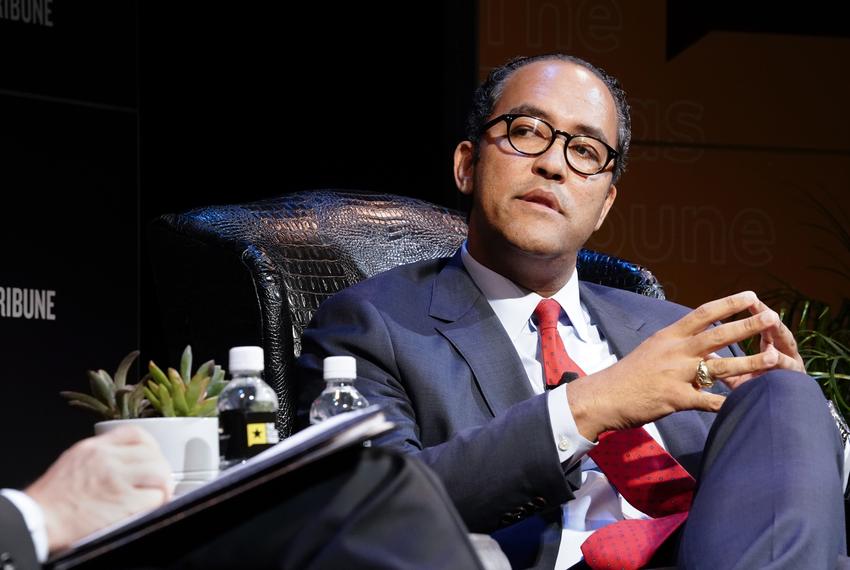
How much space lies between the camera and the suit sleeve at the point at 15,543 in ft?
2.71

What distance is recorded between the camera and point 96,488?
91 centimetres

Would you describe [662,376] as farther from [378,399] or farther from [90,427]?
[90,427]

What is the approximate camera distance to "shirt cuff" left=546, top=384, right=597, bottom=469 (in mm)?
1511

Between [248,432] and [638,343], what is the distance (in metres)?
0.93

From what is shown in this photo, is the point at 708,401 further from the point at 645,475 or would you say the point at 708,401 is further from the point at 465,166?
the point at 465,166

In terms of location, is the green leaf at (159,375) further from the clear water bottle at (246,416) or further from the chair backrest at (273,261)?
the chair backrest at (273,261)

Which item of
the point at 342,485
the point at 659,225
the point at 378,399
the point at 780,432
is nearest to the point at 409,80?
the point at 659,225

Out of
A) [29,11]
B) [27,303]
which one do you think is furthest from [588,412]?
[29,11]

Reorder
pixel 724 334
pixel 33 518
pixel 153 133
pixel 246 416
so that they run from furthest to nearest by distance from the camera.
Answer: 1. pixel 153 133
2. pixel 724 334
3. pixel 246 416
4. pixel 33 518

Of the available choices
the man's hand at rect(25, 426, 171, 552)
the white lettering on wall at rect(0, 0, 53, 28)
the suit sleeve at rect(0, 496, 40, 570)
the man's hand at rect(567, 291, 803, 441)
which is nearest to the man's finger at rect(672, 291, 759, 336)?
the man's hand at rect(567, 291, 803, 441)

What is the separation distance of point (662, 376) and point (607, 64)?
2812 millimetres

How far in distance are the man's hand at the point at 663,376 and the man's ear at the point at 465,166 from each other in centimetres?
64

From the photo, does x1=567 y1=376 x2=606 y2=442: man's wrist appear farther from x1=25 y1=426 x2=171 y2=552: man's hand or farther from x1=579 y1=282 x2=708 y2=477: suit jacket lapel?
x1=25 y1=426 x2=171 y2=552: man's hand

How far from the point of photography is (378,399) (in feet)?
5.68
